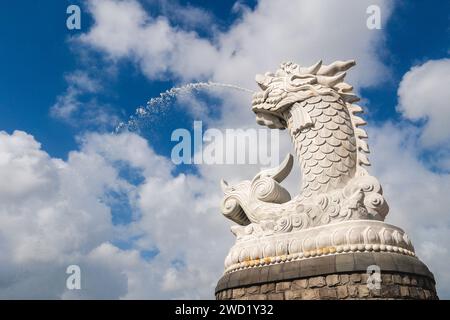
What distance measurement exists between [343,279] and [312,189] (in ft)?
6.16

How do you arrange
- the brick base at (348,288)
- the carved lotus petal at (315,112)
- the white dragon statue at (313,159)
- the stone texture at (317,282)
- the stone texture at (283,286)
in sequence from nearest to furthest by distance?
1. the brick base at (348,288)
2. the stone texture at (317,282)
3. the stone texture at (283,286)
4. the white dragon statue at (313,159)
5. the carved lotus petal at (315,112)

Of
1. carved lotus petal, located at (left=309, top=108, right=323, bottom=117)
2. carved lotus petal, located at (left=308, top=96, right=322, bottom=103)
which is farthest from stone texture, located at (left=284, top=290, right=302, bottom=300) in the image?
carved lotus petal, located at (left=308, top=96, right=322, bottom=103)

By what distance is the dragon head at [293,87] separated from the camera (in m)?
8.63

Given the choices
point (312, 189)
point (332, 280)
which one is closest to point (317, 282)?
point (332, 280)

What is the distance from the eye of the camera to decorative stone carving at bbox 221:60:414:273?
7004mm

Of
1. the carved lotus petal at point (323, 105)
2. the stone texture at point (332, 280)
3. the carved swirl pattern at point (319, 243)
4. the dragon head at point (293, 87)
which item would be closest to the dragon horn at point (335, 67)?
the dragon head at point (293, 87)

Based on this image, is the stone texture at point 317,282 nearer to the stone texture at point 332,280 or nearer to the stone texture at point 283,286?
the stone texture at point 332,280

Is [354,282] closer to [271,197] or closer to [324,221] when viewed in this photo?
[324,221]

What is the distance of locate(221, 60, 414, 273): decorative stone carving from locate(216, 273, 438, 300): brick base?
0.43m

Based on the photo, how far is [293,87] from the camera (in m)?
8.73

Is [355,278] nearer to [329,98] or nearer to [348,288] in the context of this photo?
[348,288]

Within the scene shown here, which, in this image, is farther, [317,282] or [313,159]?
[313,159]
